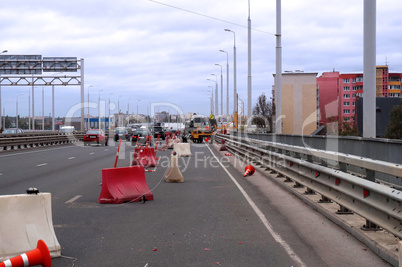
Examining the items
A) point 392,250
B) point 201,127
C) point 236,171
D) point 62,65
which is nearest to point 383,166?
point 392,250

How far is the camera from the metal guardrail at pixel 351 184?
21.1ft

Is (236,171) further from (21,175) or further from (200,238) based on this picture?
(200,238)

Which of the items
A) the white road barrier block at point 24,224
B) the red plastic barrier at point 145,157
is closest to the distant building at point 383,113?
the red plastic barrier at point 145,157

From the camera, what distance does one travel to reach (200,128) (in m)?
62.0

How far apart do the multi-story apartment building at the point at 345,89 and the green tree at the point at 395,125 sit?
32917 mm

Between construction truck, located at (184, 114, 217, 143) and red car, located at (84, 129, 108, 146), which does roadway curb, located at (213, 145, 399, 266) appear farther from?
construction truck, located at (184, 114, 217, 143)

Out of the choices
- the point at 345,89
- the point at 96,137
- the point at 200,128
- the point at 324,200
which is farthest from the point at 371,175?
the point at 345,89

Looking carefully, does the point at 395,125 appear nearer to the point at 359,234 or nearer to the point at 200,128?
the point at 200,128

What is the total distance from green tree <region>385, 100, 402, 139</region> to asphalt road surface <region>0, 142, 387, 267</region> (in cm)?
4362

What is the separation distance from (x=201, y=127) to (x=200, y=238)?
54.6 meters

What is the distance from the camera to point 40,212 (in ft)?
22.3

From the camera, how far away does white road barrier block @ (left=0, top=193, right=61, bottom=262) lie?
6359 mm

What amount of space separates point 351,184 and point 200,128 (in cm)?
5388

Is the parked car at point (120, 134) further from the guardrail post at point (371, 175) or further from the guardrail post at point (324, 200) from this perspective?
the guardrail post at point (371, 175)
